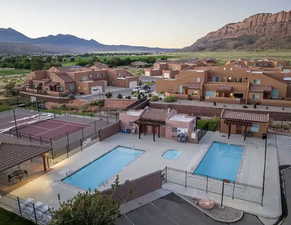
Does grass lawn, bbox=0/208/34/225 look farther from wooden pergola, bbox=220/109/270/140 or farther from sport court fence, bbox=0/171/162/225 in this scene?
wooden pergola, bbox=220/109/270/140

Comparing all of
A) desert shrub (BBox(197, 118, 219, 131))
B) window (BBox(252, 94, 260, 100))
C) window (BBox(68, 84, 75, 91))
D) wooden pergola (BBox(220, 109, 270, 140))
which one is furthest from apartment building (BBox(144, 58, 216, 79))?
wooden pergola (BBox(220, 109, 270, 140))

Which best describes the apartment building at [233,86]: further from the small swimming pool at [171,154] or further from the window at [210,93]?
the small swimming pool at [171,154]

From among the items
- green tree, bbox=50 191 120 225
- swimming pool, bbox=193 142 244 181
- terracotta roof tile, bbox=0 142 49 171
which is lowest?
swimming pool, bbox=193 142 244 181

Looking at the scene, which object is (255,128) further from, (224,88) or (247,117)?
(224,88)

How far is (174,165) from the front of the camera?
19.7 meters

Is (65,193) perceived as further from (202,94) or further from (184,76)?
(184,76)

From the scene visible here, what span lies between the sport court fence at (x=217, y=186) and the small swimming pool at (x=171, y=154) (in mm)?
2534

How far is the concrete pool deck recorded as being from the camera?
15.2 metres

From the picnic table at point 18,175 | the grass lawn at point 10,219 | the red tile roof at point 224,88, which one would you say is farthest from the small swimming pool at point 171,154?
the red tile roof at point 224,88

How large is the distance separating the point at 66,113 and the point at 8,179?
2006 cm

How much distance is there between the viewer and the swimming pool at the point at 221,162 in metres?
19.5

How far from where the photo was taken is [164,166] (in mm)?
19578

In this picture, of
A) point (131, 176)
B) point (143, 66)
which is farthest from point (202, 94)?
point (143, 66)

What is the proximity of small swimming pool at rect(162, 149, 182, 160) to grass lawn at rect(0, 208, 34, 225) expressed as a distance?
12.2 m
